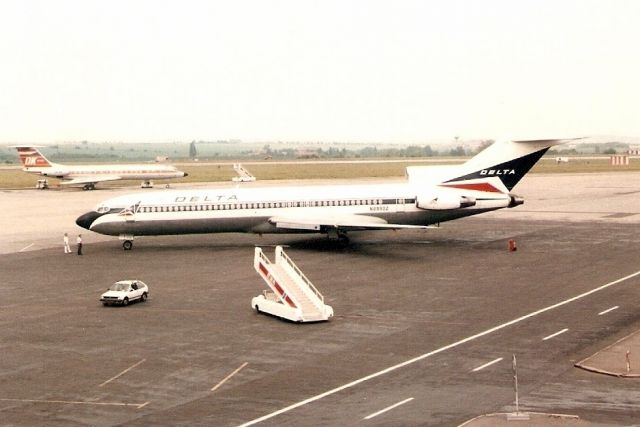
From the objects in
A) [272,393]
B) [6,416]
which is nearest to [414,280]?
[272,393]

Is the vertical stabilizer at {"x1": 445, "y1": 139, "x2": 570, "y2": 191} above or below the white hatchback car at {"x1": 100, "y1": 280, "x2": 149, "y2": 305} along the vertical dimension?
above

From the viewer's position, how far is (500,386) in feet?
73.7

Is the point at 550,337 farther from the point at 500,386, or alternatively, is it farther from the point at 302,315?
the point at 302,315

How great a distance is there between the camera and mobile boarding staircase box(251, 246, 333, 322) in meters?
31.5

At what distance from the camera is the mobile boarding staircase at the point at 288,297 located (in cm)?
3148

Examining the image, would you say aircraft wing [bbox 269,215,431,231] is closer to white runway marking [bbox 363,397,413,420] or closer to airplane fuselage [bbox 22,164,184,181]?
white runway marking [bbox 363,397,413,420]

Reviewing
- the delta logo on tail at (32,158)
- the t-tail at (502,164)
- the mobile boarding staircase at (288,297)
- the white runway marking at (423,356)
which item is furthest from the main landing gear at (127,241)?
the delta logo on tail at (32,158)

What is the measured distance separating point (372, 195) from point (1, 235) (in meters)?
27.5

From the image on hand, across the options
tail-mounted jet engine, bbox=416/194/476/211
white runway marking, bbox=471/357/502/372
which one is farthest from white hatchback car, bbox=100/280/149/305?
tail-mounted jet engine, bbox=416/194/476/211

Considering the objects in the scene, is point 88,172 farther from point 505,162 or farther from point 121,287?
point 121,287

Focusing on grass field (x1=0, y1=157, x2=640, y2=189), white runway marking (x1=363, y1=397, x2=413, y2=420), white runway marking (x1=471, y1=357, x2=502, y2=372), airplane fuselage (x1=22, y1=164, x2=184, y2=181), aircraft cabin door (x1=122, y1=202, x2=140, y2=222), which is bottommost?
white runway marking (x1=471, y1=357, x2=502, y2=372)

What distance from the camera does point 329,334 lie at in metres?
29.4

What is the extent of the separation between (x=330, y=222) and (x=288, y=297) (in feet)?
61.3

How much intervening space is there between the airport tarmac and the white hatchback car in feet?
1.60
